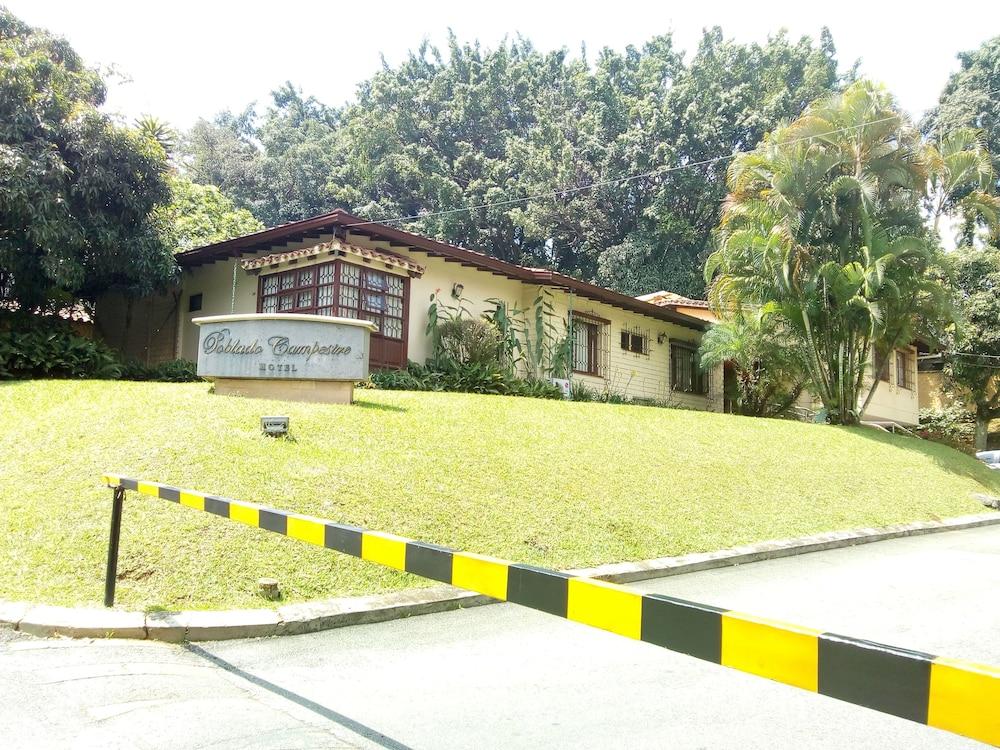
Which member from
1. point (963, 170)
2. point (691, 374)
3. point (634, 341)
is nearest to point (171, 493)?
point (634, 341)

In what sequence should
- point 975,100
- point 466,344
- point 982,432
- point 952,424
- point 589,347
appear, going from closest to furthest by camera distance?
1. point 466,344
2. point 589,347
3. point 982,432
4. point 952,424
5. point 975,100

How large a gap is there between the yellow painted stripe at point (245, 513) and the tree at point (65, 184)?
12.0 meters

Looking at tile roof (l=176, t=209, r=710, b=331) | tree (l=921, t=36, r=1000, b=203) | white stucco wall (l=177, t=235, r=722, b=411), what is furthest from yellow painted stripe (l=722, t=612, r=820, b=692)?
tree (l=921, t=36, r=1000, b=203)

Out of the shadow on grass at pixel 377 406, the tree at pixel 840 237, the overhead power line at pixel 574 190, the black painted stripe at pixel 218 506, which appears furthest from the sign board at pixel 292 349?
the overhead power line at pixel 574 190

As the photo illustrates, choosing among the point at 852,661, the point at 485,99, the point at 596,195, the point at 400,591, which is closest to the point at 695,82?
the point at 596,195

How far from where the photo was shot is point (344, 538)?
129 inches

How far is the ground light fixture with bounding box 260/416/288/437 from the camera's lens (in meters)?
8.66

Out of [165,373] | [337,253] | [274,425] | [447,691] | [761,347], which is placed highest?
[337,253]

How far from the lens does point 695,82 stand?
119 feet

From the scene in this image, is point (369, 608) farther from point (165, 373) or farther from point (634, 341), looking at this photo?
point (634, 341)

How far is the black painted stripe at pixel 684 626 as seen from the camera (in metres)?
1.80

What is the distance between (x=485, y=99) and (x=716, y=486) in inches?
1427

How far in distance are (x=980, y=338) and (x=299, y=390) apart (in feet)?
86.0

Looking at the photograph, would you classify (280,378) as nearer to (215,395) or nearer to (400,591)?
(215,395)
